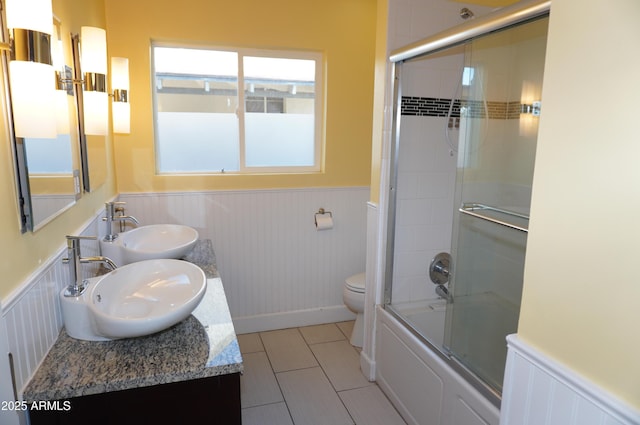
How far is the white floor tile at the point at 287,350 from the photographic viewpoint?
9.39ft

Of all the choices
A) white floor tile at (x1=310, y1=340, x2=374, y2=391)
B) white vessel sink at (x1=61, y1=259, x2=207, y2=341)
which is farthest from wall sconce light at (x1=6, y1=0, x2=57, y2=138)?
white floor tile at (x1=310, y1=340, x2=374, y2=391)

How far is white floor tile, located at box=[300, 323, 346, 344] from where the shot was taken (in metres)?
3.21

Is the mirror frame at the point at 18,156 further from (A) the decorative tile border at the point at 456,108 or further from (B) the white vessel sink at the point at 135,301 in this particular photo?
(A) the decorative tile border at the point at 456,108

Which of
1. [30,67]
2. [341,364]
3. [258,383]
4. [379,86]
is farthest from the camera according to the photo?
[341,364]

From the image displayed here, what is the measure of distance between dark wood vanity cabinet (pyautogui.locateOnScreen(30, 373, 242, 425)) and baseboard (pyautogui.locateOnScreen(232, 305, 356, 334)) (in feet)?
6.11

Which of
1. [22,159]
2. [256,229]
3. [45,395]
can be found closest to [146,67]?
[256,229]

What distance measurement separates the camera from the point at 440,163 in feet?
8.75

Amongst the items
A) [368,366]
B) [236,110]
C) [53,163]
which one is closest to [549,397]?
[368,366]

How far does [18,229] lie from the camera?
1244 mm

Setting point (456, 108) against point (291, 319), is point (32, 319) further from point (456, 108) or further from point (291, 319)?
point (456, 108)

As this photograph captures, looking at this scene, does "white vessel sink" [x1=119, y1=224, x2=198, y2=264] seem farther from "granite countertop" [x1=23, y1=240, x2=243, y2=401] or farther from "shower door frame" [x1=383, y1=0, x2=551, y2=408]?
"shower door frame" [x1=383, y1=0, x2=551, y2=408]

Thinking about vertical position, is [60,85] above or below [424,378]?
above

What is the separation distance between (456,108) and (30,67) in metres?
2.25

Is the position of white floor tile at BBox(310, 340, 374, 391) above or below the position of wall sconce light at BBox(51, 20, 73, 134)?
below
